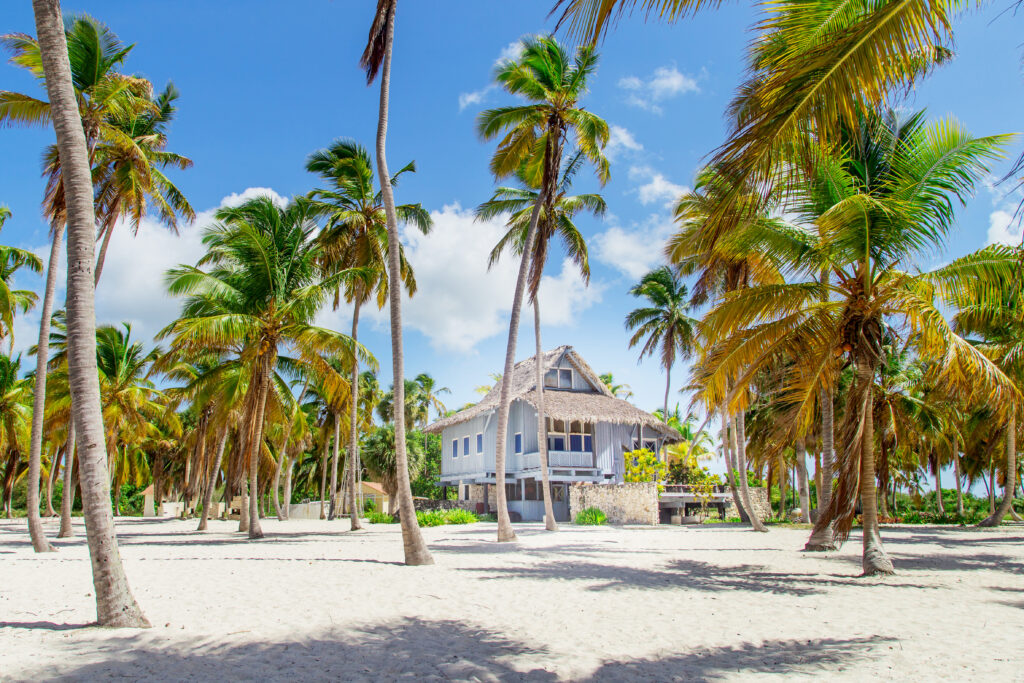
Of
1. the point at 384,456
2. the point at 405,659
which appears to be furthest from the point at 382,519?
the point at 405,659

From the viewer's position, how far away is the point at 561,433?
30.0 metres

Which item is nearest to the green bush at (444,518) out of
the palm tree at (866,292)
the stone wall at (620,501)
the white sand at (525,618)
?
the stone wall at (620,501)

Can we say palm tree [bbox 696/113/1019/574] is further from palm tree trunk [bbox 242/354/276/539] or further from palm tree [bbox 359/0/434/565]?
palm tree trunk [bbox 242/354/276/539]

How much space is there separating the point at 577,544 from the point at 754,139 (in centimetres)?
1358

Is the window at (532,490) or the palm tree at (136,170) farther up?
the palm tree at (136,170)

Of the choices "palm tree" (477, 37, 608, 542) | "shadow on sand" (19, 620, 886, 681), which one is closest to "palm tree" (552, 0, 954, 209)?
"shadow on sand" (19, 620, 886, 681)

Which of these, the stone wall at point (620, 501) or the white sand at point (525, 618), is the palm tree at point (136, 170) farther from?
the stone wall at point (620, 501)

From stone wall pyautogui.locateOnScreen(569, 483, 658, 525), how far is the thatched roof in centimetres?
308

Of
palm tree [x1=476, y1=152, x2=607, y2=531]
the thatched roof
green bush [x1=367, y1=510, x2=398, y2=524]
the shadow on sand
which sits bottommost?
green bush [x1=367, y1=510, x2=398, y2=524]

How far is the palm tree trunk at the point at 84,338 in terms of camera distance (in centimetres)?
605

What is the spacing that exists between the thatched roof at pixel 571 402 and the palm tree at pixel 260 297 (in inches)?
435

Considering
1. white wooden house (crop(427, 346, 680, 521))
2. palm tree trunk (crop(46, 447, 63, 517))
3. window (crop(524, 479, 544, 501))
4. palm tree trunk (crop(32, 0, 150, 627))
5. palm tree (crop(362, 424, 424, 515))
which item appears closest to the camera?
palm tree trunk (crop(32, 0, 150, 627))

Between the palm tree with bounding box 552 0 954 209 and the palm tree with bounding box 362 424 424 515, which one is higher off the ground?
the palm tree with bounding box 552 0 954 209

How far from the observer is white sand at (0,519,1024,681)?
5148 millimetres
